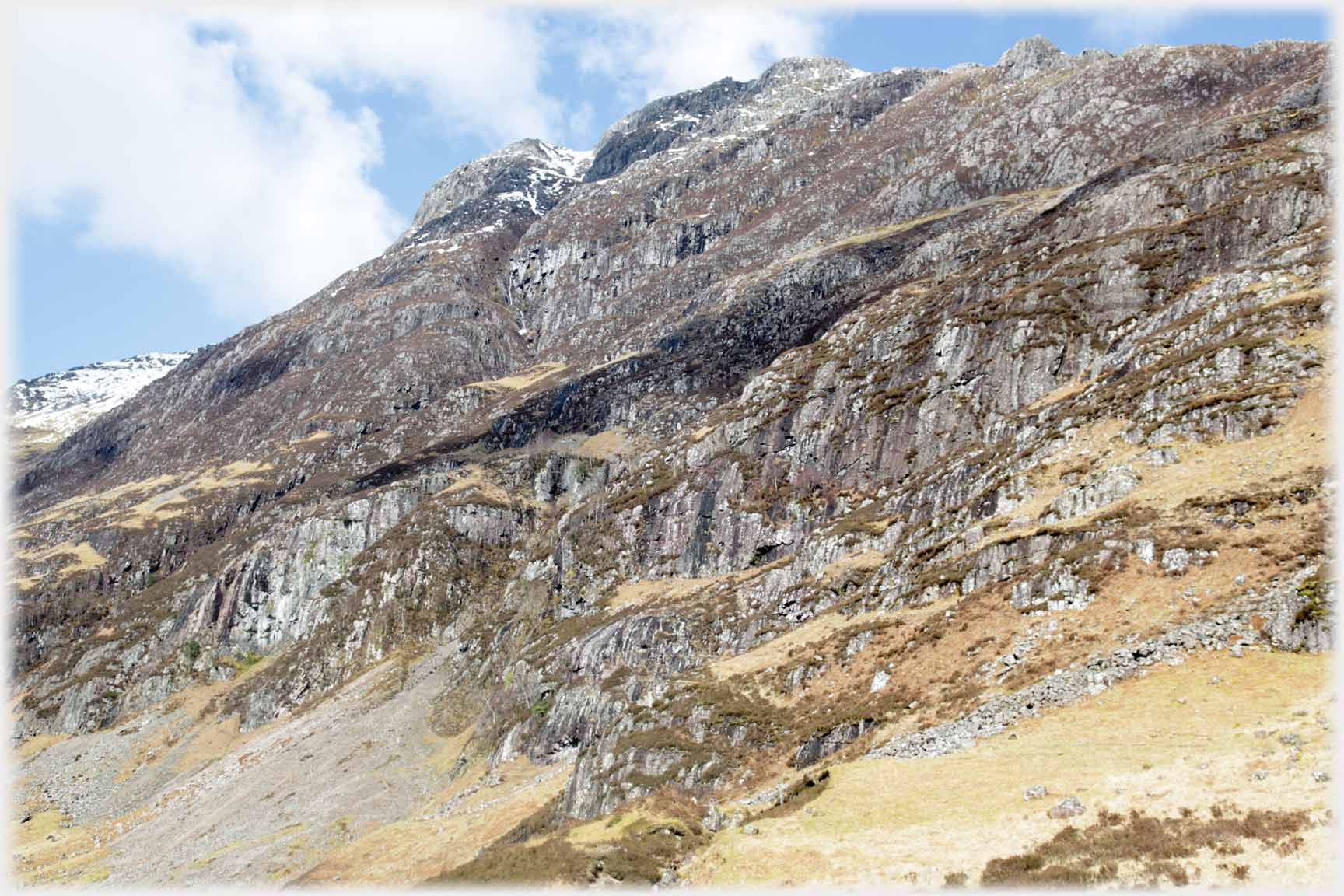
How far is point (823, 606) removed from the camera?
61.3 m

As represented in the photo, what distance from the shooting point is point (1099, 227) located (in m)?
98.9

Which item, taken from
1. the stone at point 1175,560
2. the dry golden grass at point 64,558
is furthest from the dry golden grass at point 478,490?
the stone at point 1175,560

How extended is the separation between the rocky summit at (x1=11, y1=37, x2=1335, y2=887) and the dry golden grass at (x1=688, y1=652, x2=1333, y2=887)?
191mm

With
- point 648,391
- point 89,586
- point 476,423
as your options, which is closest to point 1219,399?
point 648,391

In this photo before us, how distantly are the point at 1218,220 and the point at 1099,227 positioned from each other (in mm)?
18995

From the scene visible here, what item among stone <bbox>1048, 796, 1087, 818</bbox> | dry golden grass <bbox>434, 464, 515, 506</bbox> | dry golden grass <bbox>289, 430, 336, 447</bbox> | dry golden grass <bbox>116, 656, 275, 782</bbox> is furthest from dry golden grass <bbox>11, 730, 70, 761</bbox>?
stone <bbox>1048, 796, 1087, 818</bbox>

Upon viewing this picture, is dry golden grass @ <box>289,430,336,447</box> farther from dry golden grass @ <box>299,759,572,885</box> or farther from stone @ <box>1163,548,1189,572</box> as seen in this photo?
stone @ <box>1163,548,1189,572</box>

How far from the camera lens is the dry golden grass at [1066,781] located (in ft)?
76.0

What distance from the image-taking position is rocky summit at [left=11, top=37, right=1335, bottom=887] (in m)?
29.3

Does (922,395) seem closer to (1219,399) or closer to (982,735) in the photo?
(1219,399)

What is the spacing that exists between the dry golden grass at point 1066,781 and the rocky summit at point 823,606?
0.19m

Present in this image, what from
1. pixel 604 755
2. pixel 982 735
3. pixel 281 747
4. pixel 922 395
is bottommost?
pixel 281 747

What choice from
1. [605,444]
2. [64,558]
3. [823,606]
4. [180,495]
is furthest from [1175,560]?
[180,495]

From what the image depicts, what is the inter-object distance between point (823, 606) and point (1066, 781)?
3405 centimetres
